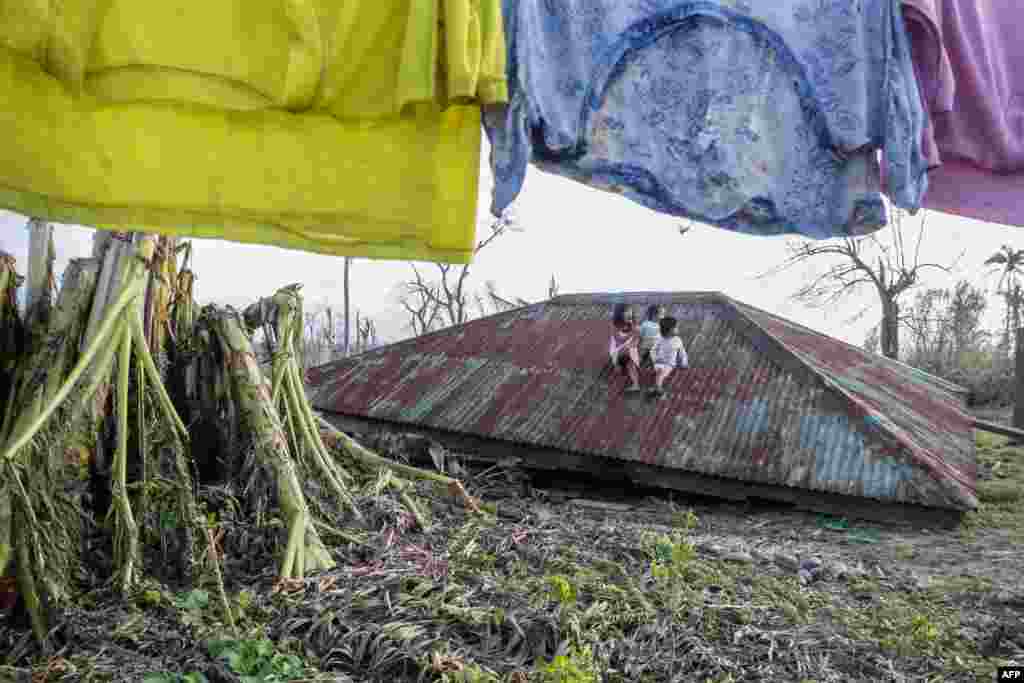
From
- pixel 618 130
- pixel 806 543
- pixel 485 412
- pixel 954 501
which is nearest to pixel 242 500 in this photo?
pixel 618 130

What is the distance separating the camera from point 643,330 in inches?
449

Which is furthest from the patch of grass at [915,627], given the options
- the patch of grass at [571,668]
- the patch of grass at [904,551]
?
the patch of grass at [571,668]

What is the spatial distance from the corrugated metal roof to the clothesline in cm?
710

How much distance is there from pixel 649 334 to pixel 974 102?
8.87 metres

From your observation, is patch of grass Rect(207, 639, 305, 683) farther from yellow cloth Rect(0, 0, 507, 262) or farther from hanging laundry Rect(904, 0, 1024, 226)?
hanging laundry Rect(904, 0, 1024, 226)

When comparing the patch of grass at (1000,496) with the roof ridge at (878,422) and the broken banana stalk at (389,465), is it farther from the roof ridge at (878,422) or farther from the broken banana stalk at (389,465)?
the broken banana stalk at (389,465)

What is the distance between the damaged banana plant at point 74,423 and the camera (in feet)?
14.8

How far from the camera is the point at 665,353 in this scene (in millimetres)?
11289

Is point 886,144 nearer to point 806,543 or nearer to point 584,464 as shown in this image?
point 806,543

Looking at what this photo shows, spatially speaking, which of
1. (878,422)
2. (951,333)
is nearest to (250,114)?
(878,422)

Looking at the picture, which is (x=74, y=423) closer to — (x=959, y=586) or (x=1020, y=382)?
(x=959, y=586)

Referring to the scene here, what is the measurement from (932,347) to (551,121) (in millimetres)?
26348

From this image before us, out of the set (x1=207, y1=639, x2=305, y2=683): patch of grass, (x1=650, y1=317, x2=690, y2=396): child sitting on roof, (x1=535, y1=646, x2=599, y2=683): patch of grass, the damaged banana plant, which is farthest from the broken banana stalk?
(x1=650, y1=317, x2=690, y2=396): child sitting on roof

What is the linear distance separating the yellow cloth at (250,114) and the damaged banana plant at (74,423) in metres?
3.15
